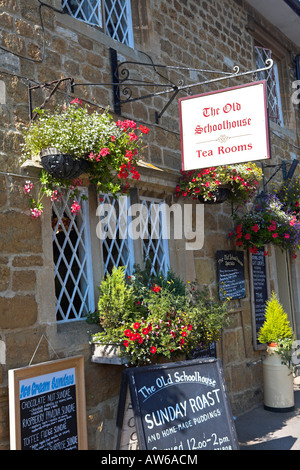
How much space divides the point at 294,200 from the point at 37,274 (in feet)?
17.4

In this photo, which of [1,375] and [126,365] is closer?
[1,375]

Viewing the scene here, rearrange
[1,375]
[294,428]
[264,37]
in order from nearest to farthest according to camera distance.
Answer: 1. [1,375]
2. [294,428]
3. [264,37]

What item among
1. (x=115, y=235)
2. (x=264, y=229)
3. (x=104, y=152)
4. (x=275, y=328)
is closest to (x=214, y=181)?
(x=115, y=235)

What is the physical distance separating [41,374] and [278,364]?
12.2ft

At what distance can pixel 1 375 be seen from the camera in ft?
13.6

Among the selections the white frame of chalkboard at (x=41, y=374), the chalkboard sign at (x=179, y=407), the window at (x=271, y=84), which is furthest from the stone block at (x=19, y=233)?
the window at (x=271, y=84)

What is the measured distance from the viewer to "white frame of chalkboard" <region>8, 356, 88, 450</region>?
4.06 metres

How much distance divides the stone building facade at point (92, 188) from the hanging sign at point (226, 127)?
72 centimetres

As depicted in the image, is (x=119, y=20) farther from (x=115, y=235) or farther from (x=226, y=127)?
(x=115, y=235)

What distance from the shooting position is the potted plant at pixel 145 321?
477cm

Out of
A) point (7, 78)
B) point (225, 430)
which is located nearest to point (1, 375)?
point (225, 430)

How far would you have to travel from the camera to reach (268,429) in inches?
250

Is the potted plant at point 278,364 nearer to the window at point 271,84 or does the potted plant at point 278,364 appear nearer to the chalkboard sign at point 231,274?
the chalkboard sign at point 231,274
